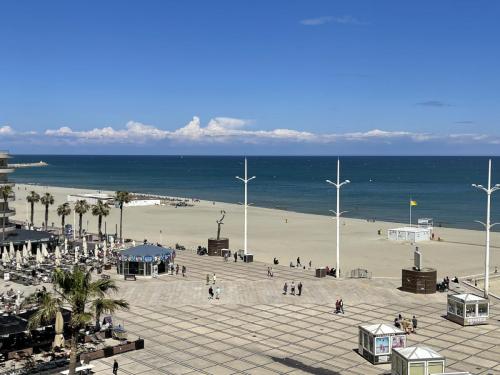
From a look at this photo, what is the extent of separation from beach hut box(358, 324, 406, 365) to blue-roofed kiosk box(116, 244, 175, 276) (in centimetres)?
2092

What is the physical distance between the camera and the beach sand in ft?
176

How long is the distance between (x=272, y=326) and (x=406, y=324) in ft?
22.4

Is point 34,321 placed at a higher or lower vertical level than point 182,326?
higher

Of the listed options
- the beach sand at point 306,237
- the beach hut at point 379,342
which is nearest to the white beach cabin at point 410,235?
the beach sand at point 306,237

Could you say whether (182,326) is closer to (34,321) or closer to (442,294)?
(34,321)

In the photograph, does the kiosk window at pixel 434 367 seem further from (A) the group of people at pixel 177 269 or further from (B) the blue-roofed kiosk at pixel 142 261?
(B) the blue-roofed kiosk at pixel 142 261

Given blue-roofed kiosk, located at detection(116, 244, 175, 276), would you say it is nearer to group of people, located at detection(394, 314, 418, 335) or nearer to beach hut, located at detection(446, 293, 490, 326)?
group of people, located at detection(394, 314, 418, 335)

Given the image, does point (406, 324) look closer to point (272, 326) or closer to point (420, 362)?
point (272, 326)

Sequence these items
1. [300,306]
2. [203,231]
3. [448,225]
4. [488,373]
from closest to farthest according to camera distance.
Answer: [488,373] → [300,306] → [203,231] → [448,225]

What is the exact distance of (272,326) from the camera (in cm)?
3027

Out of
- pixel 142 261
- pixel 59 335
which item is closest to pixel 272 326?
pixel 59 335

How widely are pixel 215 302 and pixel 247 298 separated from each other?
2198mm

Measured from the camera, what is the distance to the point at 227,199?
440 feet

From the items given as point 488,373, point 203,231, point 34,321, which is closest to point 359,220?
point 203,231
